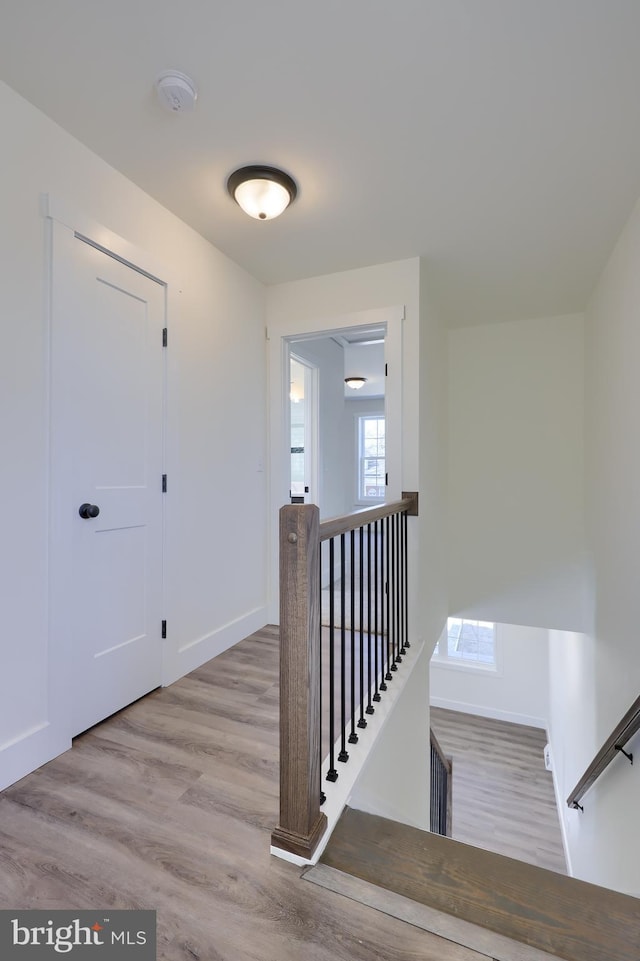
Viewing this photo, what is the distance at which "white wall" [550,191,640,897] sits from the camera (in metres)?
2.29

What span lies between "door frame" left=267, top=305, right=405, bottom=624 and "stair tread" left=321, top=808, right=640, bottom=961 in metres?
1.83

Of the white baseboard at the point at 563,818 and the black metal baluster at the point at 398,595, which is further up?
the black metal baluster at the point at 398,595

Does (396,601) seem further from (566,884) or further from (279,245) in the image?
(279,245)

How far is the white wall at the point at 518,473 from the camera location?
12.5 ft

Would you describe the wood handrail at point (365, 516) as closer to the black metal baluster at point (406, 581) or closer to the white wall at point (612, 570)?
the black metal baluster at point (406, 581)

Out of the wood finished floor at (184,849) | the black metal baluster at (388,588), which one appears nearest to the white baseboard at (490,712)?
the black metal baluster at (388,588)

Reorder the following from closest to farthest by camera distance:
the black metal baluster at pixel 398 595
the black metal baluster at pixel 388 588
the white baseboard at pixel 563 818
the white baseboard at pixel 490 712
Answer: the black metal baluster at pixel 388 588 < the black metal baluster at pixel 398 595 < the white baseboard at pixel 563 818 < the white baseboard at pixel 490 712

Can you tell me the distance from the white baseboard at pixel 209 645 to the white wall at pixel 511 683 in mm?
4940

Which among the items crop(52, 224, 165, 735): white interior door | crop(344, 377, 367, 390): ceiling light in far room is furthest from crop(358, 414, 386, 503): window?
crop(52, 224, 165, 735): white interior door

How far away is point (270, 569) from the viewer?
3211 mm

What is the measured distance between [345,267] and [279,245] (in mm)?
502

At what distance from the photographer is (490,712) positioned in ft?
21.9

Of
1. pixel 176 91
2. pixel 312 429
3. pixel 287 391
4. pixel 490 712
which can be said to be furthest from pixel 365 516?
pixel 490 712

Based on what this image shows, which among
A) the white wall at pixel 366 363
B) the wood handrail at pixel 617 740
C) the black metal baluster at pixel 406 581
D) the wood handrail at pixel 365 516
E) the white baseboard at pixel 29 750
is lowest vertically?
the wood handrail at pixel 617 740
